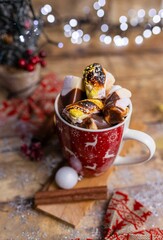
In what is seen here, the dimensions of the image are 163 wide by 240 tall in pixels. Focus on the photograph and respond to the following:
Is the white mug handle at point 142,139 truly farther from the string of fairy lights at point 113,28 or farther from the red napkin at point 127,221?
the string of fairy lights at point 113,28

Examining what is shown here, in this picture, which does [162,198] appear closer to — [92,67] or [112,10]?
[92,67]

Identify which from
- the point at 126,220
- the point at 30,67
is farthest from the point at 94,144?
the point at 30,67

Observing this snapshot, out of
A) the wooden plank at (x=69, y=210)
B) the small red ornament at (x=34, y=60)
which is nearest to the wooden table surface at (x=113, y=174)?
the wooden plank at (x=69, y=210)

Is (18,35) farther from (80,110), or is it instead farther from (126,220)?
(126,220)

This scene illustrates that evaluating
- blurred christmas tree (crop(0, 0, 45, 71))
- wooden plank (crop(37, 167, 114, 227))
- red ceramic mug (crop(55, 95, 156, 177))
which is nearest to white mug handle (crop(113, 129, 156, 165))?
red ceramic mug (crop(55, 95, 156, 177))

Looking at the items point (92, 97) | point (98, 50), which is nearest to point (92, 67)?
point (92, 97)

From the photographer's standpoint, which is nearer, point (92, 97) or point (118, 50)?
point (92, 97)
